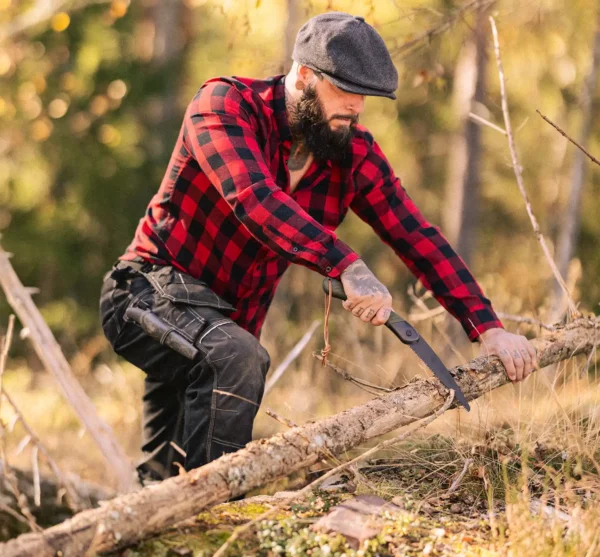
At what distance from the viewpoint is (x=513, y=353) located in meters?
3.01

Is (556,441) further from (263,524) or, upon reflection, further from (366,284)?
(263,524)

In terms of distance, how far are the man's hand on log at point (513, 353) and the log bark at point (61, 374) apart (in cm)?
239

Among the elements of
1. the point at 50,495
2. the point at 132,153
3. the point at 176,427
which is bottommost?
the point at 50,495

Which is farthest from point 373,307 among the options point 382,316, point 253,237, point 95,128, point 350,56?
point 95,128

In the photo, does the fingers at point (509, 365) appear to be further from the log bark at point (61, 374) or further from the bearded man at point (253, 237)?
the log bark at point (61, 374)

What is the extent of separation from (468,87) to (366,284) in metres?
7.41

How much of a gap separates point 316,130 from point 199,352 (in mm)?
1027

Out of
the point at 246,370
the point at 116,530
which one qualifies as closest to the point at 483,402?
the point at 246,370

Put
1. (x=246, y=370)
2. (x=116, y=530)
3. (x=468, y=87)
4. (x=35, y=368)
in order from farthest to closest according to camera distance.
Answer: (x=35, y=368) < (x=468, y=87) < (x=246, y=370) < (x=116, y=530)

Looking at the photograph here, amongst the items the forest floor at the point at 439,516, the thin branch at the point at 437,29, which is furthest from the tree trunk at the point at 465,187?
the forest floor at the point at 439,516

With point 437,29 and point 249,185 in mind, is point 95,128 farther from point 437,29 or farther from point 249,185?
point 249,185

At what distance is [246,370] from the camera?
278 cm

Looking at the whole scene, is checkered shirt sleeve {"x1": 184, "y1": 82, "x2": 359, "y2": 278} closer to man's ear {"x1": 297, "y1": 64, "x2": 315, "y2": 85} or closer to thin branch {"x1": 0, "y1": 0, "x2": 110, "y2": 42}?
man's ear {"x1": 297, "y1": 64, "x2": 315, "y2": 85}

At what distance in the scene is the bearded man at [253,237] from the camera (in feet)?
8.85
